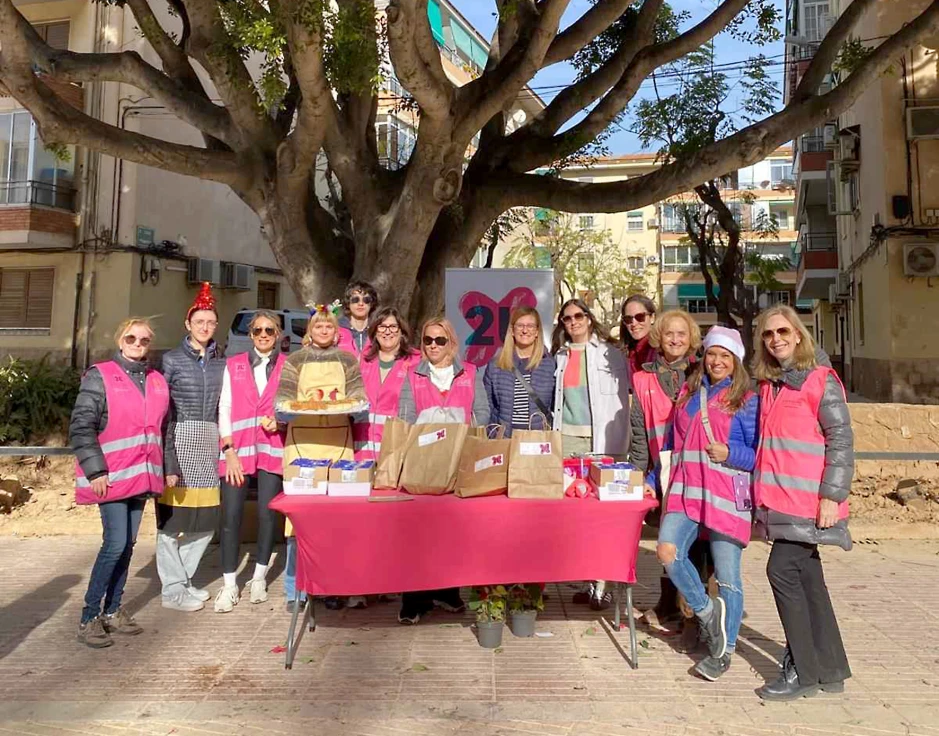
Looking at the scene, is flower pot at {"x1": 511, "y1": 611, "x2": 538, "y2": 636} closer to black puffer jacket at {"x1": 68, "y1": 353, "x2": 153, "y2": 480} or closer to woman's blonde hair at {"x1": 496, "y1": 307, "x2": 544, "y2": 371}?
woman's blonde hair at {"x1": 496, "y1": 307, "x2": 544, "y2": 371}

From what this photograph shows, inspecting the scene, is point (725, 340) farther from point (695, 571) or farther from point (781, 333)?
point (695, 571)

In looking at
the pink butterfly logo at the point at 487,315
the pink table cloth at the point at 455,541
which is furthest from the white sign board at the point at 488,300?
the pink table cloth at the point at 455,541

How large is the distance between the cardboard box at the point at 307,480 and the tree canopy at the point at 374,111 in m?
3.49

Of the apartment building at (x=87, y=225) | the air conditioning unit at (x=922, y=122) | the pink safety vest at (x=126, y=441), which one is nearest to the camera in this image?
the pink safety vest at (x=126, y=441)

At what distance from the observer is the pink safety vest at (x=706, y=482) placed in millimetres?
3994

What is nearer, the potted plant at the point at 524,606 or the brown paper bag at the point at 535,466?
the brown paper bag at the point at 535,466

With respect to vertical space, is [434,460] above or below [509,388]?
below

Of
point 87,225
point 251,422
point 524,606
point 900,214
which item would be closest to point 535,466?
point 524,606

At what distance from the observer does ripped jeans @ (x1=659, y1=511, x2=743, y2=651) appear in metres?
4.03

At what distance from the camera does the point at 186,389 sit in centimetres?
506

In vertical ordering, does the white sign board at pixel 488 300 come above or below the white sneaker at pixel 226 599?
above

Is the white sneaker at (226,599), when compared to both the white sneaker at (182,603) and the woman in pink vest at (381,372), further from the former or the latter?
the woman in pink vest at (381,372)

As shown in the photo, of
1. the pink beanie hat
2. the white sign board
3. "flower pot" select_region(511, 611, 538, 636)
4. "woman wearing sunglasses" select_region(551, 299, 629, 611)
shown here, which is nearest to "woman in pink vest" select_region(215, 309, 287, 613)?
"flower pot" select_region(511, 611, 538, 636)

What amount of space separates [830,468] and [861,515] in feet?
15.8
